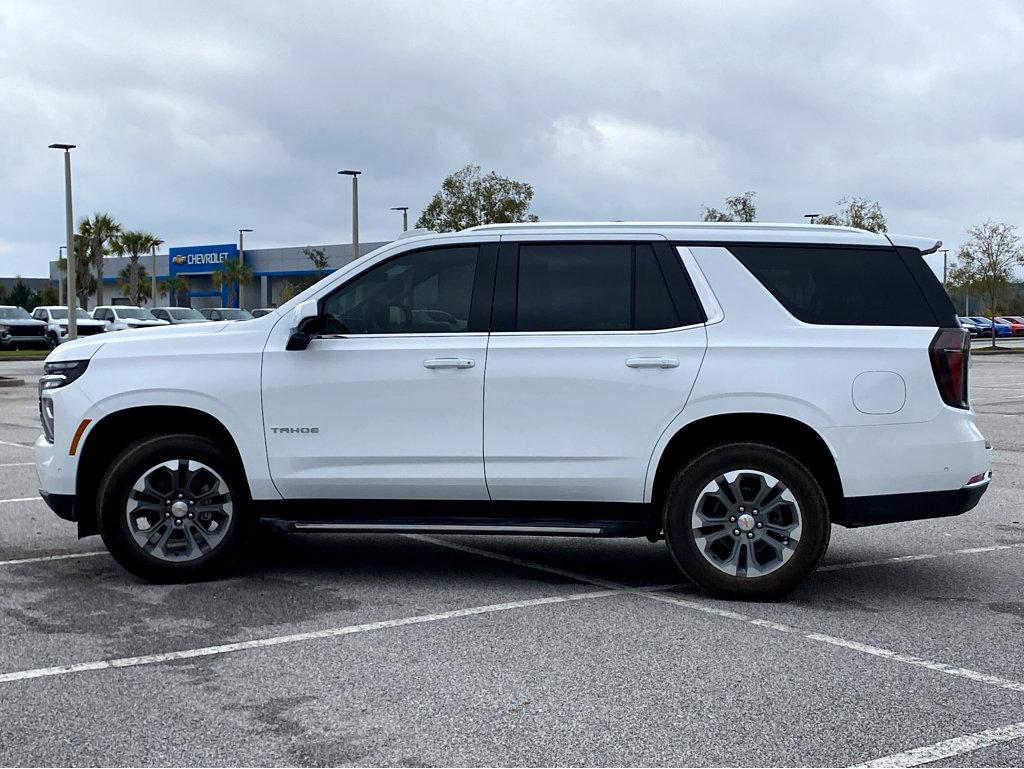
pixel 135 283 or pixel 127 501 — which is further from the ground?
pixel 135 283

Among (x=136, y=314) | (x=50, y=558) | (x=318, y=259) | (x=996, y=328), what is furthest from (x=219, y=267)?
(x=50, y=558)

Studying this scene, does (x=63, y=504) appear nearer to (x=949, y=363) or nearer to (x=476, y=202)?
(x=949, y=363)

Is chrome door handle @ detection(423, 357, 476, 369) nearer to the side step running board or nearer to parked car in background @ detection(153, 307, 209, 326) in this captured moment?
the side step running board

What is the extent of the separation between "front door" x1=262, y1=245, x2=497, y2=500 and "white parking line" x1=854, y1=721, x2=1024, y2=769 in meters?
2.79

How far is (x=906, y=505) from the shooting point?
612 centimetres

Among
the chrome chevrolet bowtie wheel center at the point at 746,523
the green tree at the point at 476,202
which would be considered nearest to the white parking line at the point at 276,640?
the chrome chevrolet bowtie wheel center at the point at 746,523

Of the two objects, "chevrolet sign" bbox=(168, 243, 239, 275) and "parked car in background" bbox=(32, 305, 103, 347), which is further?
"chevrolet sign" bbox=(168, 243, 239, 275)

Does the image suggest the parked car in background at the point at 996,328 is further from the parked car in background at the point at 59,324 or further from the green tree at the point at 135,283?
the green tree at the point at 135,283

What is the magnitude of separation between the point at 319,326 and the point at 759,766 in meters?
3.44

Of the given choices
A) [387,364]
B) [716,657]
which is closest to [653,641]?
[716,657]

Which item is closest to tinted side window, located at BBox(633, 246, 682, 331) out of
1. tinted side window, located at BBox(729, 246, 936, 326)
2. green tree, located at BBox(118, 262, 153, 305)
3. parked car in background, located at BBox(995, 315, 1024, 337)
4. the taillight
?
tinted side window, located at BBox(729, 246, 936, 326)

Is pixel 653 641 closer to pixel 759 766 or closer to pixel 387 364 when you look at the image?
pixel 759 766

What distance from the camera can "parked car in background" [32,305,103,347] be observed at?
4344 centimetres

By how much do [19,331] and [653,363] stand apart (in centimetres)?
4332
